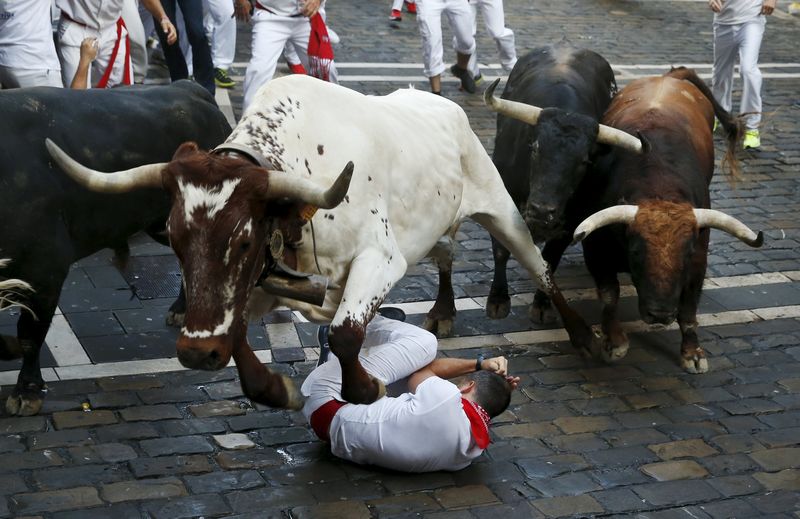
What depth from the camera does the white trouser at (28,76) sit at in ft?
27.7

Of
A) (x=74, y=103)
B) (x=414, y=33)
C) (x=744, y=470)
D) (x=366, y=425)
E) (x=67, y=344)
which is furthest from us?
(x=414, y=33)

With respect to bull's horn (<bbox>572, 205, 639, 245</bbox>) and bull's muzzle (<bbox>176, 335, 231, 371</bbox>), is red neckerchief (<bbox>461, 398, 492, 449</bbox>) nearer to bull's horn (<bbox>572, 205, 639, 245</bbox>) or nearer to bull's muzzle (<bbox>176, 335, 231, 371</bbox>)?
bull's muzzle (<bbox>176, 335, 231, 371</bbox>)

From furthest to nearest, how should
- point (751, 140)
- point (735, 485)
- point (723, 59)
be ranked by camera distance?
point (723, 59) → point (751, 140) → point (735, 485)

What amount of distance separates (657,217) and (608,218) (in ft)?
0.92

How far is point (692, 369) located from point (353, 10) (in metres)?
11.2

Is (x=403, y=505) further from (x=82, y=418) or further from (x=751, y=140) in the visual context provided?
(x=751, y=140)

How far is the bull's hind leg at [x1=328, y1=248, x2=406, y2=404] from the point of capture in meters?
5.39

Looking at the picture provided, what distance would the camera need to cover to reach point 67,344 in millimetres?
7145

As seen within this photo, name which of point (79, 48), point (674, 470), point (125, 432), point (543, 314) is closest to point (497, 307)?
point (543, 314)

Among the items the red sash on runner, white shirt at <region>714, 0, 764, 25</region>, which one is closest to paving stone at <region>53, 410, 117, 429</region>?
the red sash on runner

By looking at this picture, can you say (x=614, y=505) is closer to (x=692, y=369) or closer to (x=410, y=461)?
(x=410, y=461)

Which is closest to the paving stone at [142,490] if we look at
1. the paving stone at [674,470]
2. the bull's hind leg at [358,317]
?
the bull's hind leg at [358,317]

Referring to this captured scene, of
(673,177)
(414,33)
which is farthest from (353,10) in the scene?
(673,177)

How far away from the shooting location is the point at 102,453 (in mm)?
5895
